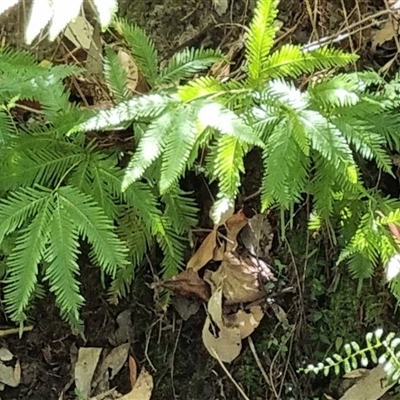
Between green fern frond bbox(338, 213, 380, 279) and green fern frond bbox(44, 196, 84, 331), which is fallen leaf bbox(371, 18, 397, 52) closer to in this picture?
green fern frond bbox(338, 213, 380, 279)

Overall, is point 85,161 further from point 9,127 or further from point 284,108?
point 284,108

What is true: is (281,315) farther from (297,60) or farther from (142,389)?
(297,60)

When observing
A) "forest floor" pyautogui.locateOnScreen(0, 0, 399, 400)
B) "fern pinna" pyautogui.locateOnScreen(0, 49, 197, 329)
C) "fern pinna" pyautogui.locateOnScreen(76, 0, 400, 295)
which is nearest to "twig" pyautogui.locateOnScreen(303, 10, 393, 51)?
"forest floor" pyautogui.locateOnScreen(0, 0, 399, 400)

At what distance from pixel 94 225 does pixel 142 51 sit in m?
0.50

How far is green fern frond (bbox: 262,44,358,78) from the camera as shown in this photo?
185 cm

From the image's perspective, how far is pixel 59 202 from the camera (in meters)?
1.98

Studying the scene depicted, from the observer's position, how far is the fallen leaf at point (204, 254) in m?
2.24

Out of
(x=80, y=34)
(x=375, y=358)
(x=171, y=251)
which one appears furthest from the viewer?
(x=80, y=34)

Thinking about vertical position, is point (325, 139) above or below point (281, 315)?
above

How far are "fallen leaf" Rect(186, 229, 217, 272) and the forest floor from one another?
72mm

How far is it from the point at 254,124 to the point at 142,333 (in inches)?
31.0

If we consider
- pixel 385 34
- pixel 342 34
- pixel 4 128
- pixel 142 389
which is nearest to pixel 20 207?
pixel 4 128

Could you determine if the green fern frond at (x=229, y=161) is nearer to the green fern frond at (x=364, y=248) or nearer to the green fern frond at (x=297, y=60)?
the green fern frond at (x=297, y=60)

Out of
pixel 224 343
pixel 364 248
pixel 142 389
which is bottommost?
pixel 142 389
